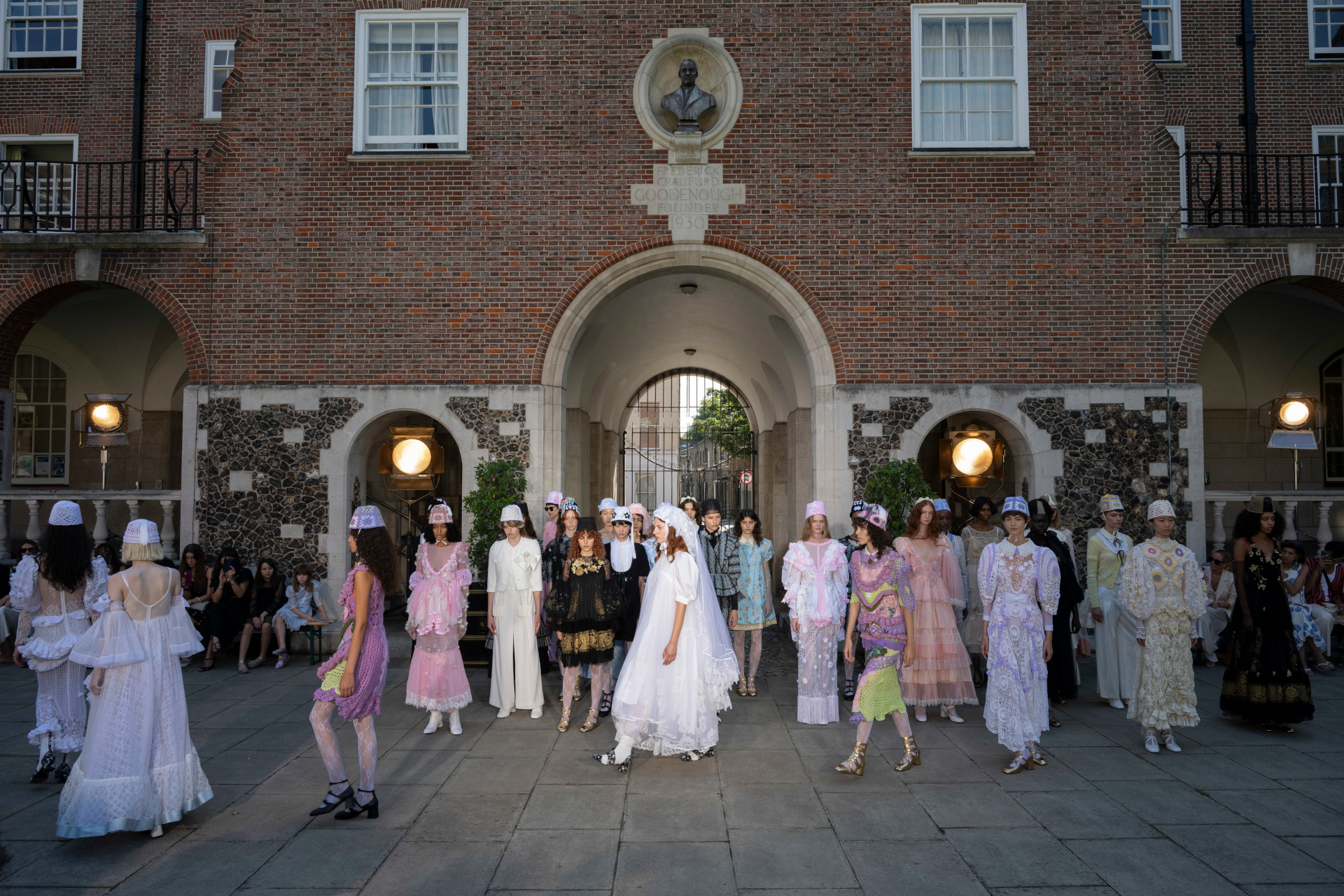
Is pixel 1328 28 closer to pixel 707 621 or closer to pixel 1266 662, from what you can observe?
pixel 1266 662

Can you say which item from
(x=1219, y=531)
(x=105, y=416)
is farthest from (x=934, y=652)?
(x=105, y=416)

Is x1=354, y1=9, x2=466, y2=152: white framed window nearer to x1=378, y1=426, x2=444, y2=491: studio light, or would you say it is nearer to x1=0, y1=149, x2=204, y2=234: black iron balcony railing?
x1=0, y1=149, x2=204, y2=234: black iron balcony railing

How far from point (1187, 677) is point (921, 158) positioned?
7191mm

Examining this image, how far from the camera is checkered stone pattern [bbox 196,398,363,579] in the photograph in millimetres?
10938

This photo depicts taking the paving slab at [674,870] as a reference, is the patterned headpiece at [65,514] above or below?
above

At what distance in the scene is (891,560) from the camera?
6.19 meters

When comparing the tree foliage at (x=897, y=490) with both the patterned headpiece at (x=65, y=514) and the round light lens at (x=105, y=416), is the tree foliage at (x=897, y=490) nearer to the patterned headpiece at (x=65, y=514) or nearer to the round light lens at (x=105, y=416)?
the patterned headpiece at (x=65, y=514)

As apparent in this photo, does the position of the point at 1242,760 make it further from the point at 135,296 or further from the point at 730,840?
the point at 135,296

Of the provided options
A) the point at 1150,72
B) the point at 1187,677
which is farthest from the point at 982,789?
the point at 1150,72

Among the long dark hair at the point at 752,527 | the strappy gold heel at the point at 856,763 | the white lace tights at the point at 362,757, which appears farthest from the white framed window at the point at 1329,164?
the white lace tights at the point at 362,757

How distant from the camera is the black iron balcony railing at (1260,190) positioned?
37.9 ft

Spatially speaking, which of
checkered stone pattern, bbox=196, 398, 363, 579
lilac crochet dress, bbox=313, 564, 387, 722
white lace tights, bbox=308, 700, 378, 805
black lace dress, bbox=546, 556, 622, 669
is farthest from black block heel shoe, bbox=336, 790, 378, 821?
checkered stone pattern, bbox=196, 398, 363, 579

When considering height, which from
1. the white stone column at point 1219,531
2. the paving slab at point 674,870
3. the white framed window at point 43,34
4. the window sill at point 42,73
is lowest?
the paving slab at point 674,870

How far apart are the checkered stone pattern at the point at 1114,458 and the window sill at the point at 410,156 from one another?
26.2ft
